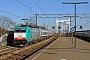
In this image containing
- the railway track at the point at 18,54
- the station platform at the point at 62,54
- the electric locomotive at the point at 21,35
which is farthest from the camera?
the electric locomotive at the point at 21,35

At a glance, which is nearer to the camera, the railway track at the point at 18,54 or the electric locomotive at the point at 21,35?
the railway track at the point at 18,54

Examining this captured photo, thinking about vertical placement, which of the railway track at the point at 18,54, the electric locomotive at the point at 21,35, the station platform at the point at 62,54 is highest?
the electric locomotive at the point at 21,35

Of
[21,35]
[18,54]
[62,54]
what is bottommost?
[62,54]

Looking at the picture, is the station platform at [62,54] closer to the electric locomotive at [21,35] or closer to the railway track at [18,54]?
the railway track at [18,54]

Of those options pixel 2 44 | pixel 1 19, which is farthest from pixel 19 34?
pixel 1 19

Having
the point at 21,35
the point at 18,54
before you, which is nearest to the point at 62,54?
the point at 18,54

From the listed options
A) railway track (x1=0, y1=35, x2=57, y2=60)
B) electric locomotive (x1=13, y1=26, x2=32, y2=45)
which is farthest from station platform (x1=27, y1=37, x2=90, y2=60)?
electric locomotive (x1=13, y1=26, x2=32, y2=45)

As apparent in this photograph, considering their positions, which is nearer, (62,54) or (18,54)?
(18,54)

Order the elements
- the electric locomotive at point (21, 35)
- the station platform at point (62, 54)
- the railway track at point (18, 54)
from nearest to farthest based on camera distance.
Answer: the railway track at point (18, 54) < the station platform at point (62, 54) < the electric locomotive at point (21, 35)

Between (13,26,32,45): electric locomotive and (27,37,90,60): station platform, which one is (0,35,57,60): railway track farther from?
(13,26,32,45): electric locomotive

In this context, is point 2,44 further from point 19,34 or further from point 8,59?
point 8,59

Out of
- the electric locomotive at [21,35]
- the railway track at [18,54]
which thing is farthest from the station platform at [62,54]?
Result: the electric locomotive at [21,35]

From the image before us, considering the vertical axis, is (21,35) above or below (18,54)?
above

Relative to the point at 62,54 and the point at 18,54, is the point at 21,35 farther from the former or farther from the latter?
the point at 18,54
